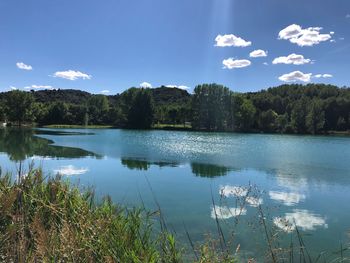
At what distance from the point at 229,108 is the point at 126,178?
266 ft

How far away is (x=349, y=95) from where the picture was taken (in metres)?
110

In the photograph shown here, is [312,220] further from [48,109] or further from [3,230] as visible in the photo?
[48,109]

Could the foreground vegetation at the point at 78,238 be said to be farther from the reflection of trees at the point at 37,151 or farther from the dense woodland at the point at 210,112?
the dense woodland at the point at 210,112

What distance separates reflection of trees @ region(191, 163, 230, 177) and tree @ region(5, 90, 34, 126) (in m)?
83.1

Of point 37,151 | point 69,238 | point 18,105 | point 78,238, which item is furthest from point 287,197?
point 18,105

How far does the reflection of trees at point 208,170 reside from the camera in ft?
70.1

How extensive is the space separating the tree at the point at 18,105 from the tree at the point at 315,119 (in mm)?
77431

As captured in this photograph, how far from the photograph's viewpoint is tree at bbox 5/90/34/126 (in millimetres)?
95250

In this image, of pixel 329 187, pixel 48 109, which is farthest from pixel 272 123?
pixel 329 187

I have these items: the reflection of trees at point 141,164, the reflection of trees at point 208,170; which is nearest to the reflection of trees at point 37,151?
the reflection of trees at point 141,164

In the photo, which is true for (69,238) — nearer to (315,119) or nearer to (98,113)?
(315,119)

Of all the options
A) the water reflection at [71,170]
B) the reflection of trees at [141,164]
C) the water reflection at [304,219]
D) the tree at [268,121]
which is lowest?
the water reflection at [304,219]

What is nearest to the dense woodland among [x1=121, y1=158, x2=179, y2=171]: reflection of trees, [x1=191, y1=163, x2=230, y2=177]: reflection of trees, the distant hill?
the distant hill

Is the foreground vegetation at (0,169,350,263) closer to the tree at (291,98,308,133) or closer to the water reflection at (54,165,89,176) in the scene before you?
the water reflection at (54,165,89,176)
